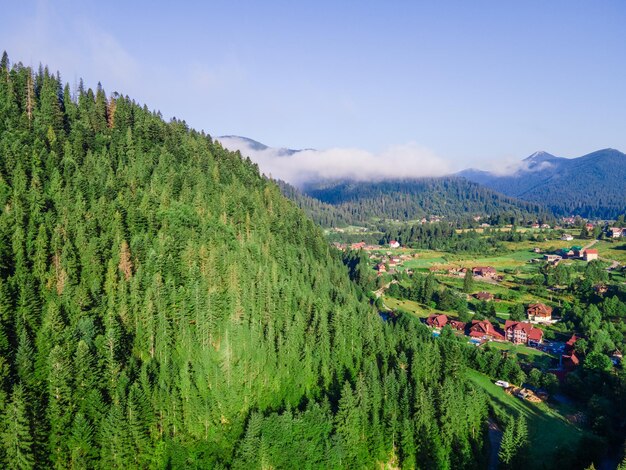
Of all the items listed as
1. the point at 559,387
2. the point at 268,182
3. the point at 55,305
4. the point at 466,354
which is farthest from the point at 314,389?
the point at 268,182

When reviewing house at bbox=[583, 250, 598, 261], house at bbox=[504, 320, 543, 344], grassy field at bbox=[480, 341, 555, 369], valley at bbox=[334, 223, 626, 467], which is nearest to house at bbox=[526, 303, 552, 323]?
valley at bbox=[334, 223, 626, 467]

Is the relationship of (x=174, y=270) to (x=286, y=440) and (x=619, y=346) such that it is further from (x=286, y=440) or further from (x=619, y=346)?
(x=619, y=346)

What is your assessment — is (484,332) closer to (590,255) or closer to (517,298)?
(517,298)

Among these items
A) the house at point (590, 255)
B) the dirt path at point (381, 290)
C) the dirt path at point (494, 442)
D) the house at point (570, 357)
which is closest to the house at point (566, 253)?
the house at point (590, 255)

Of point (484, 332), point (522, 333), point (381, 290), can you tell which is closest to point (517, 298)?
point (522, 333)

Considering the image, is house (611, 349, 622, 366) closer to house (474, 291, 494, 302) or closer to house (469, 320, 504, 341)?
house (469, 320, 504, 341)

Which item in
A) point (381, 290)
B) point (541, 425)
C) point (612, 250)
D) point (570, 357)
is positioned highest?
point (612, 250)
